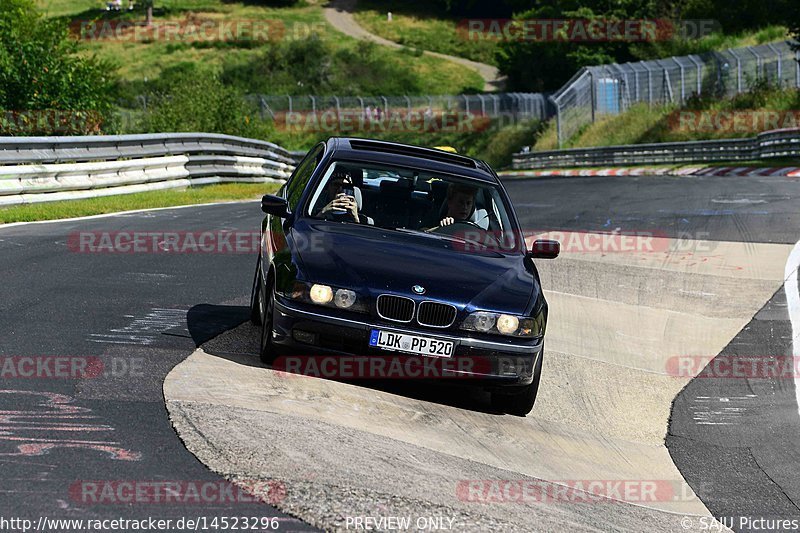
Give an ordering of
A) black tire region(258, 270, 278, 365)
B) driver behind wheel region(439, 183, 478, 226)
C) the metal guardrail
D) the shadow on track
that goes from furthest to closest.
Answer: the metal guardrail < driver behind wheel region(439, 183, 478, 226) < the shadow on track < black tire region(258, 270, 278, 365)

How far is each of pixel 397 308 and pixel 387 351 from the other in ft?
0.89

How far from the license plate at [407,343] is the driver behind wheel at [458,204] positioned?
5.68ft

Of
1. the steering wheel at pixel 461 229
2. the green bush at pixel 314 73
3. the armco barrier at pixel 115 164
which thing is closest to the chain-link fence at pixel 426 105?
the green bush at pixel 314 73

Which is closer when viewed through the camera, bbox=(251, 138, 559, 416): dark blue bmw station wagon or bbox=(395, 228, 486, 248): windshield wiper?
bbox=(251, 138, 559, 416): dark blue bmw station wagon

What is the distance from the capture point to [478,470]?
19.8 ft

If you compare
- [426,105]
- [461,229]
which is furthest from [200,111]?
[426,105]

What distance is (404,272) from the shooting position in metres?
7.36

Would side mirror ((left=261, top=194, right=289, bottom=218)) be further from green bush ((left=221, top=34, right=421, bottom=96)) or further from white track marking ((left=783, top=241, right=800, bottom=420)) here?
green bush ((left=221, top=34, right=421, bottom=96))

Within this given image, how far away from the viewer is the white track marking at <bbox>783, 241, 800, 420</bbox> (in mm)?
9754

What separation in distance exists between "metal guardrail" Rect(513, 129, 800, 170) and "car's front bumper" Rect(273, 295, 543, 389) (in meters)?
31.4

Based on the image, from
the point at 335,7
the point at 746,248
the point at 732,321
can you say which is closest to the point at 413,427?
the point at 732,321

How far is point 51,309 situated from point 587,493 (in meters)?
4.78

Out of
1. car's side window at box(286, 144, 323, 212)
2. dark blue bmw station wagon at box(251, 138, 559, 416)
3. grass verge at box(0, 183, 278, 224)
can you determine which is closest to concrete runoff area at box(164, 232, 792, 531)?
dark blue bmw station wagon at box(251, 138, 559, 416)

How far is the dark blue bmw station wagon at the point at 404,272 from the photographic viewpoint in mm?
7141
